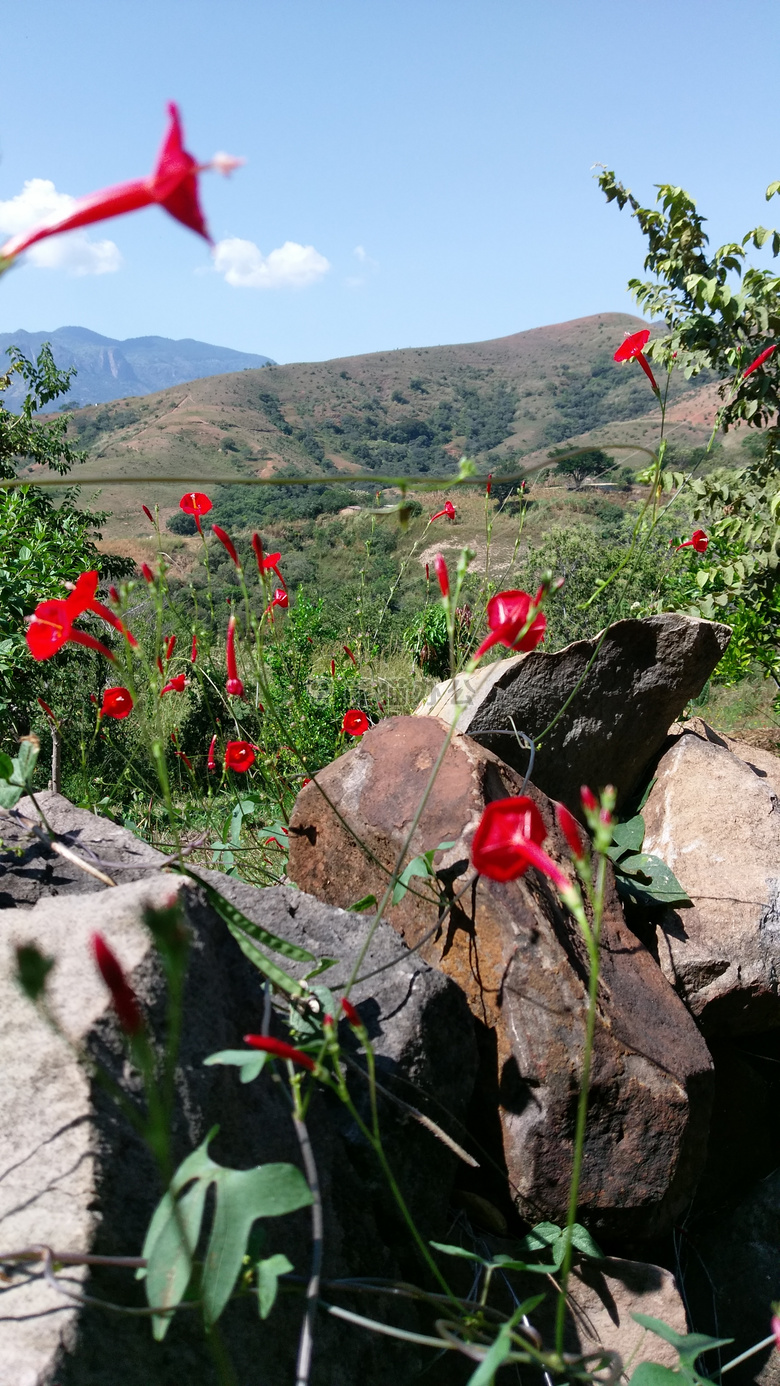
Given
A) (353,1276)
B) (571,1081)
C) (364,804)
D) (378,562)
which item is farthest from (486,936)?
(378,562)

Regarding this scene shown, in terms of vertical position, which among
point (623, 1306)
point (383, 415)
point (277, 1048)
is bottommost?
point (623, 1306)

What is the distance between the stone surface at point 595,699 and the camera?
2508 millimetres

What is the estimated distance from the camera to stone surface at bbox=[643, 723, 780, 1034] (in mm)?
2311

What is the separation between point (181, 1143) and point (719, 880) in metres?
1.79

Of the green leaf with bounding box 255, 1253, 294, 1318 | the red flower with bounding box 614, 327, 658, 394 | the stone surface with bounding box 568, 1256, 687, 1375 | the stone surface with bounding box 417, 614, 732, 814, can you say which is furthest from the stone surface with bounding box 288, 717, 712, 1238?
the red flower with bounding box 614, 327, 658, 394

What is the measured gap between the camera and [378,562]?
24438 mm

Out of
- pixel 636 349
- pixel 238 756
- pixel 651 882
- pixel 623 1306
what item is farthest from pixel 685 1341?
pixel 636 349

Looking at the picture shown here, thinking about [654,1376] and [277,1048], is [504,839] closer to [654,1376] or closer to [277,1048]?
[277,1048]

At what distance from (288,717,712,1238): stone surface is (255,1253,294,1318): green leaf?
865 millimetres

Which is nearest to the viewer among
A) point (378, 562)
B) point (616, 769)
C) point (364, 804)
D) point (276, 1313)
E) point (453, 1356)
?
point (276, 1313)

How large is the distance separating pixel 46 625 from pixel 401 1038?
95cm

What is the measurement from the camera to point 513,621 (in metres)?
1.45

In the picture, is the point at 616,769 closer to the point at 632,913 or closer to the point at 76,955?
the point at 632,913

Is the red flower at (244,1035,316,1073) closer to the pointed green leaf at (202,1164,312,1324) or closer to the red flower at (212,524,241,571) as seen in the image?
the pointed green leaf at (202,1164,312,1324)
